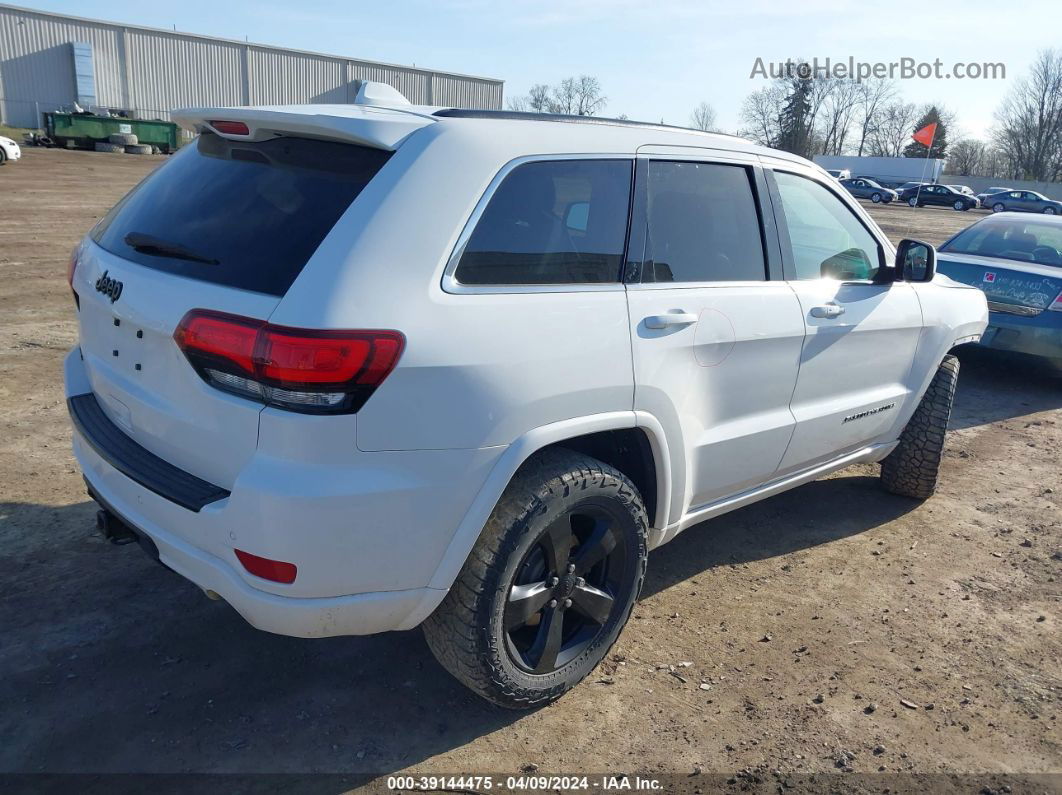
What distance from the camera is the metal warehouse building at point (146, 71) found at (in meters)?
50.2

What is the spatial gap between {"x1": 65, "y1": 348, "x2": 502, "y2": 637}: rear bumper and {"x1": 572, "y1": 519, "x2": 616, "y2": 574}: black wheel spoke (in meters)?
0.59

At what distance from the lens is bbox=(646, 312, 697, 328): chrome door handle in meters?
2.84

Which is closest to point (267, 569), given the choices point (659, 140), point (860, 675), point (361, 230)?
point (361, 230)

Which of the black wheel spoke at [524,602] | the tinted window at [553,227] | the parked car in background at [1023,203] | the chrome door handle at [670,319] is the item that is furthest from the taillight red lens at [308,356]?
the parked car in background at [1023,203]

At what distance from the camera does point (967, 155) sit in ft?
288

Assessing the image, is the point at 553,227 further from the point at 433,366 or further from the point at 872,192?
the point at 872,192

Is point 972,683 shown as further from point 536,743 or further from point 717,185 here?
point 717,185

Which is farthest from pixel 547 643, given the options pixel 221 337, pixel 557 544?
pixel 221 337

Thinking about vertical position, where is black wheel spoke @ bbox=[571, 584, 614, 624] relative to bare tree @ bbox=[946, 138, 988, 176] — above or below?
below

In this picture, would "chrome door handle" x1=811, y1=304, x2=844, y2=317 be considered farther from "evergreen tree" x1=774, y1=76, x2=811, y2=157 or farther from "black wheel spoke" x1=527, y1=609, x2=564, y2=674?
"evergreen tree" x1=774, y1=76, x2=811, y2=157

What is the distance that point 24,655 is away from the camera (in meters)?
2.95

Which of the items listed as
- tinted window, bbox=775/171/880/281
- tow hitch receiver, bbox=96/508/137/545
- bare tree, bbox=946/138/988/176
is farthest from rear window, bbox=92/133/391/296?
bare tree, bbox=946/138/988/176

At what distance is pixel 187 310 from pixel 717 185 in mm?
2107

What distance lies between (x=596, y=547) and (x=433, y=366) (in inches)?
39.6
